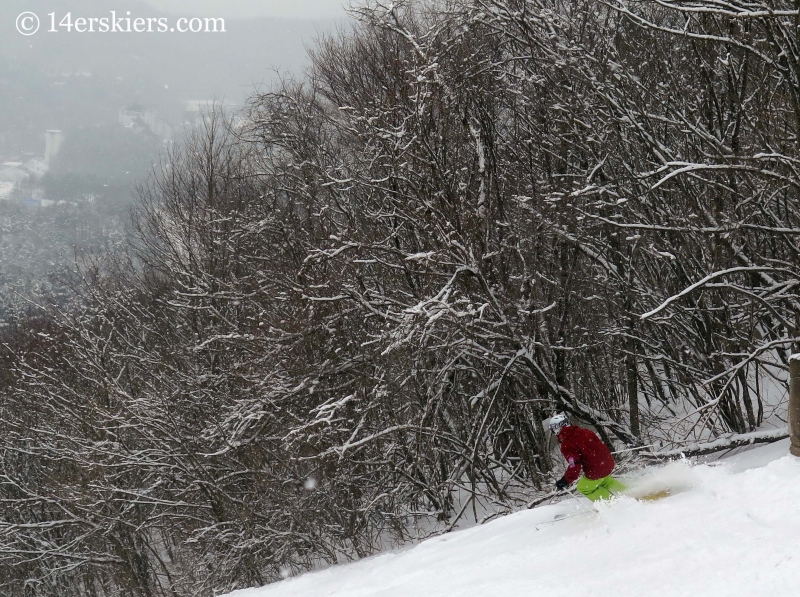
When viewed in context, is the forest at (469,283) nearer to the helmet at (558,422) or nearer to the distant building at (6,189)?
the helmet at (558,422)

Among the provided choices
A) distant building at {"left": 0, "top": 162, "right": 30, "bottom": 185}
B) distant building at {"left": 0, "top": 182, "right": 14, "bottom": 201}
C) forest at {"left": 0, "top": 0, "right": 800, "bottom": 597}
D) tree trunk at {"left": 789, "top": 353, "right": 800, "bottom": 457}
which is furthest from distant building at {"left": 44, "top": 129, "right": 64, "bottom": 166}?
tree trunk at {"left": 789, "top": 353, "right": 800, "bottom": 457}

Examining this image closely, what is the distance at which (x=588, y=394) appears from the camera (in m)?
12.6

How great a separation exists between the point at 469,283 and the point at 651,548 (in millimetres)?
6177

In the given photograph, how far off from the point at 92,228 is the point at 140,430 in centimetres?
7106

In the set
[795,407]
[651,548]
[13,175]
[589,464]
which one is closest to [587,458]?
[589,464]

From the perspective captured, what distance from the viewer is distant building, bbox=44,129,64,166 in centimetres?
18099

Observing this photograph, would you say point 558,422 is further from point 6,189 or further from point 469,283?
point 6,189

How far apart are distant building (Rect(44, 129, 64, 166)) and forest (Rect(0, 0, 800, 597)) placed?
7387 inches

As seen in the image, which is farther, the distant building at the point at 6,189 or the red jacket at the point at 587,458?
the distant building at the point at 6,189

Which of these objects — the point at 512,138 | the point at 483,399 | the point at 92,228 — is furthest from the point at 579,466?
the point at 92,228

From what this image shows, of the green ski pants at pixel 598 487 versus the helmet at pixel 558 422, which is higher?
the helmet at pixel 558 422

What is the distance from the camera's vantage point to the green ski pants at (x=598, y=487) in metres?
6.39

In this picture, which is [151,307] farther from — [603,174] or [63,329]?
[603,174]

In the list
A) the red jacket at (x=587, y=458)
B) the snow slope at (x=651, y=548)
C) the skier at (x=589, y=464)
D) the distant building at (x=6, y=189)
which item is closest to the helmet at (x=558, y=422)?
the skier at (x=589, y=464)
